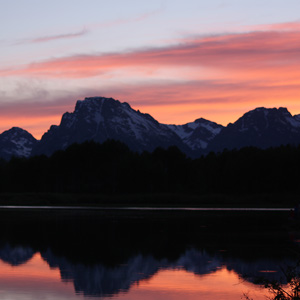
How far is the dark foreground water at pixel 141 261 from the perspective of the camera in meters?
29.5

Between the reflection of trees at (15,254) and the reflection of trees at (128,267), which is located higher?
the reflection of trees at (15,254)

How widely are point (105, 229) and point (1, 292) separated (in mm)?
32219

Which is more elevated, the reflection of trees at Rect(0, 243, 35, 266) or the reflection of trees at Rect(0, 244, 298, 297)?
the reflection of trees at Rect(0, 243, 35, 266)

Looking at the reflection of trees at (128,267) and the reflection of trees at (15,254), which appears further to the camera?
the reflection of trees at (15,254)

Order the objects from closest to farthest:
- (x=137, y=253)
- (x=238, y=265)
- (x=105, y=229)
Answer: (x=238, y=265) < (x=137, y=253) < (x=105, y=229)

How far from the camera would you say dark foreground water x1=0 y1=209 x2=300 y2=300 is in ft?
96.8

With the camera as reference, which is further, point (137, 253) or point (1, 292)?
point (137, 253)

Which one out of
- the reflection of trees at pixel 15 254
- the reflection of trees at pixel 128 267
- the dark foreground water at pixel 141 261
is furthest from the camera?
the reflection of trees at pixel 15 254

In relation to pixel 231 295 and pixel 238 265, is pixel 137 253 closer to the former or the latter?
pixel 238 265

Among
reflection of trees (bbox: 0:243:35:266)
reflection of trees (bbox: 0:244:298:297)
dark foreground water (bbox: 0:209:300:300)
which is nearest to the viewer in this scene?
dark foreground water (bbox: 0:209:300:300)

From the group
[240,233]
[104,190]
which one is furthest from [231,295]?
[104,190]

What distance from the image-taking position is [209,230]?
6006 centimetres

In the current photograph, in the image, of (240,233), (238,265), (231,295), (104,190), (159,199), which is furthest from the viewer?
(104,190)

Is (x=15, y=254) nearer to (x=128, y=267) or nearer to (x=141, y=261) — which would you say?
(x=141, y=261)
